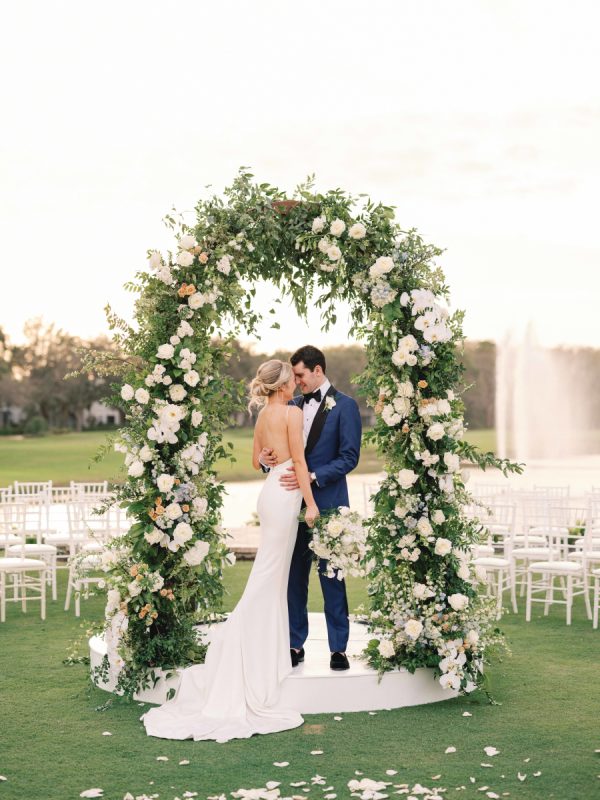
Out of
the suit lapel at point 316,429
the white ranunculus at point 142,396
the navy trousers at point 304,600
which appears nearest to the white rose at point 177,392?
the white ranunculus at point 142,396

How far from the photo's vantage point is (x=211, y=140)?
13125 mm

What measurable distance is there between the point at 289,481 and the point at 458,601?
1.33m

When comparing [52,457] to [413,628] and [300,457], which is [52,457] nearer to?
[300,457]

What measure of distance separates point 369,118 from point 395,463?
8.85 m

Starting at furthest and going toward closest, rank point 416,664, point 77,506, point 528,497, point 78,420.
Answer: point 78,420, point 528,497, point 77,506, point 416,664

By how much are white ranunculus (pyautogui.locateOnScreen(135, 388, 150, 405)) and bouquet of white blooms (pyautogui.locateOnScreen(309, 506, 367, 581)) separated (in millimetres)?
1345

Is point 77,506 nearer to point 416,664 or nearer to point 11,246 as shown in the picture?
point 416,664

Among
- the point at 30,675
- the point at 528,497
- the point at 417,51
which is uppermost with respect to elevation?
the point at 417,51

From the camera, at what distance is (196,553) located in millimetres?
6125

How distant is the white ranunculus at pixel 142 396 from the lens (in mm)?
6098

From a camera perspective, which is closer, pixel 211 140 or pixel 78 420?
pixel 211 140

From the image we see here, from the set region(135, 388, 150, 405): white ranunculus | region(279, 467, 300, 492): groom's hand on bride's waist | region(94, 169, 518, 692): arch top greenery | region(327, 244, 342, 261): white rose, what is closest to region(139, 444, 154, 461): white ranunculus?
region(94, 169, 518, 692): arch top greenery

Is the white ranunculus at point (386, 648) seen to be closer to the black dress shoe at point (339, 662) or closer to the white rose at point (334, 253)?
the black dress shoe at point (339, 662)

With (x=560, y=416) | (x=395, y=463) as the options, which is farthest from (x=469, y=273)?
(x=395, y=463)
